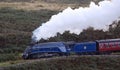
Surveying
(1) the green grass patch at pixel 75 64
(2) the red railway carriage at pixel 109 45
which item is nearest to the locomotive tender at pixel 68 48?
(2) the red railway carriage at pixel 109 45

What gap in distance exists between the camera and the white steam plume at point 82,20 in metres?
58.1

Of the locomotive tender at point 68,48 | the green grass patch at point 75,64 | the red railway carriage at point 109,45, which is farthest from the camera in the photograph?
the red railway carriage at point 109,45

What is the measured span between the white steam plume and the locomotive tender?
218 inches

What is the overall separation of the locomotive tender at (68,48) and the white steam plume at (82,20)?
5.53 meters

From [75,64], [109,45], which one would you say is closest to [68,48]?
[109,45]

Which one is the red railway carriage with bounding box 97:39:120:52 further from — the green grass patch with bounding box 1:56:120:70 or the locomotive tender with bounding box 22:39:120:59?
the green grass patch with bounding box 1:56:120:70

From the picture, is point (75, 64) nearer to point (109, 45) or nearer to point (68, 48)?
point (68, 48)

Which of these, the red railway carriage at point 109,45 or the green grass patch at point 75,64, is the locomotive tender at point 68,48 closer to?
the red railway carriage at point 109,45

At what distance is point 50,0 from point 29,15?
28.6 metres

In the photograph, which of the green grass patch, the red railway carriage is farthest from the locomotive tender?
the green grass patch

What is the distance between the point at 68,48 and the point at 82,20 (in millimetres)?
8889

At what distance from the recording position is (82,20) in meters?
59.8

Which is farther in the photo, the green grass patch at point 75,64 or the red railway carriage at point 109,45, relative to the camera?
the red railway carriage at point 109,45

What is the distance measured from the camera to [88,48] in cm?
5275
